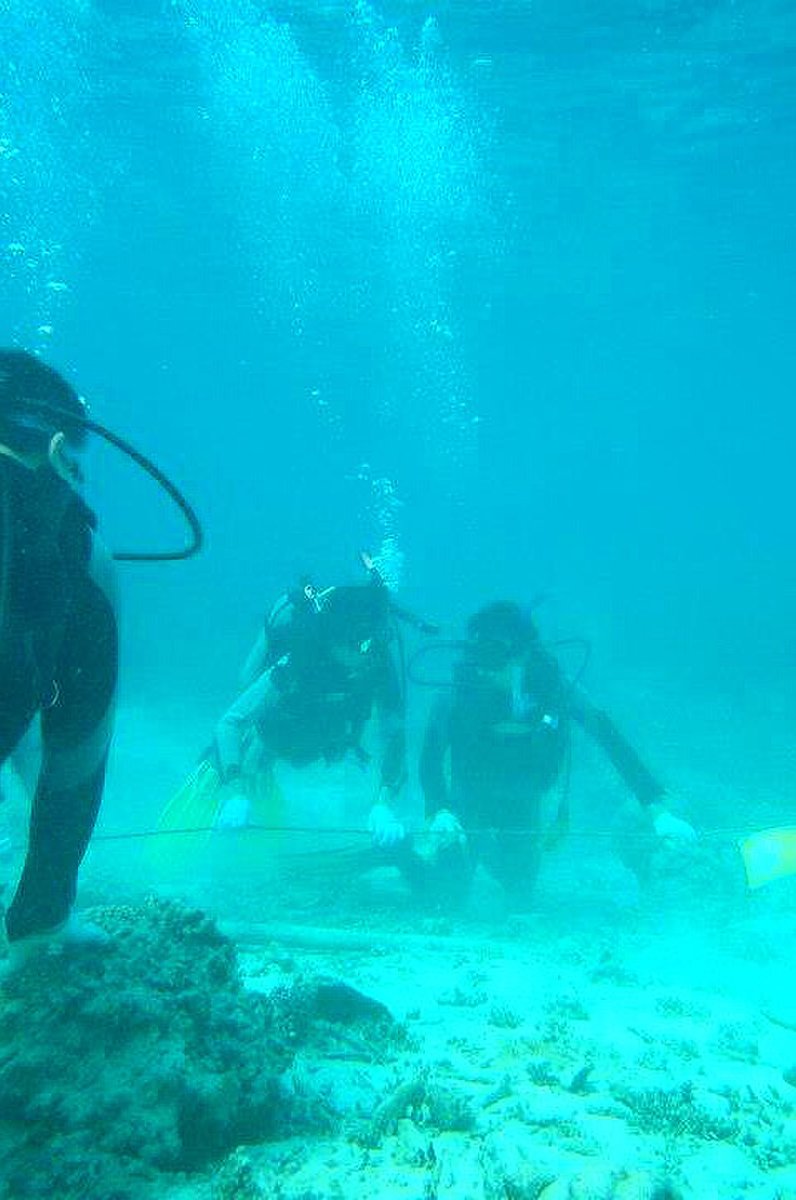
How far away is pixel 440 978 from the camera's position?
4.66 m

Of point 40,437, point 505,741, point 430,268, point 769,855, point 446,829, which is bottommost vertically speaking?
point 446,829

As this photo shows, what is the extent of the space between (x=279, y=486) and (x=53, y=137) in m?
47.9

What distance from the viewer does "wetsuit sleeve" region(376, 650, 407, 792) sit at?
7258 millimetres

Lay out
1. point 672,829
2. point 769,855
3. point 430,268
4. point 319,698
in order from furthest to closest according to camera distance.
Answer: point 430,268 → point 319,698 → point 672,829 → point 769,855

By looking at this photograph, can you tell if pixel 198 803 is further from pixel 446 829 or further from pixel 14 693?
pixel 14 693

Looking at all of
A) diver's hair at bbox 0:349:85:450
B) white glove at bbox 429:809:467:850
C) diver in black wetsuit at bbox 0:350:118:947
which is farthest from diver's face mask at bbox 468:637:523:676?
diver's hair at bbox 0:349:85:450

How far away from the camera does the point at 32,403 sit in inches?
90.1

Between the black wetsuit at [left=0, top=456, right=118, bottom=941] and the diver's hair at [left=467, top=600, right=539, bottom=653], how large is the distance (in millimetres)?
5296

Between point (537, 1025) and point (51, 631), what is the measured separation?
322cm

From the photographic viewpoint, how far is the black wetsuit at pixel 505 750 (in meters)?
7.61

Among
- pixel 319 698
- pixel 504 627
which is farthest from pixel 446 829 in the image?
pixel 504 627

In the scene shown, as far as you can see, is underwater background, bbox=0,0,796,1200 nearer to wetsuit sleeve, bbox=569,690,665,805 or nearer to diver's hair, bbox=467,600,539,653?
wetsuit sleeve, bbox=569,690,665,805

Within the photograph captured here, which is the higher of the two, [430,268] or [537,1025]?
[430,268]

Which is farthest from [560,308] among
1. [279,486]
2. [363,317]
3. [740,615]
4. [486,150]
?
[279,486]
